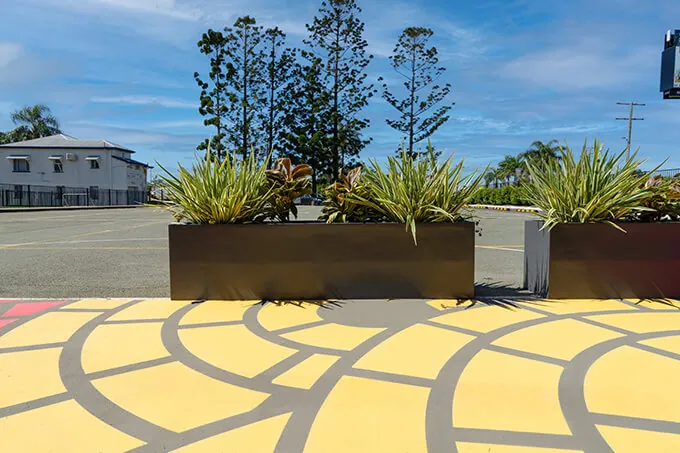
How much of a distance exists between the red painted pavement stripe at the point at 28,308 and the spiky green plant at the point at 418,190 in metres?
2.48

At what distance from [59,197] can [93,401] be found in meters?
35.9

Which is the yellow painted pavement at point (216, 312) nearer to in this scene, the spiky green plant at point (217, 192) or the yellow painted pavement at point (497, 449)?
the spiky green plant at point (217, 192)

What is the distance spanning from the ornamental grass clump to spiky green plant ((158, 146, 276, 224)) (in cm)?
79

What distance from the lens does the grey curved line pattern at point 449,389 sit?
1.61m

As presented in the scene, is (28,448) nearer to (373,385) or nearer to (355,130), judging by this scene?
(373,385)

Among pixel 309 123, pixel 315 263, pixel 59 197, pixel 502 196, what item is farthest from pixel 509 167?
pixel 315 263

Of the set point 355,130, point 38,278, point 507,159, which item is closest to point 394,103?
point 355,130

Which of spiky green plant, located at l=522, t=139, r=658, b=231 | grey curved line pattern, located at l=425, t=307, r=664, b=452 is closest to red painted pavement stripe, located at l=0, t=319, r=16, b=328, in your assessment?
grey curved line pattern, located at l=425, t=307, r=664, b=452

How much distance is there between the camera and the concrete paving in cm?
161

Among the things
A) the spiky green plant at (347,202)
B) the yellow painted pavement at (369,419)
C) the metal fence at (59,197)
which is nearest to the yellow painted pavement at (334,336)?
the yellow painted pavement at (369,419)

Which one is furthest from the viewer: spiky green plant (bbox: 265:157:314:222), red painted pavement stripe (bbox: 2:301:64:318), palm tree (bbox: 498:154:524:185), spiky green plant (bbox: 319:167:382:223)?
palm tree (bbox: 498:154:524:185)

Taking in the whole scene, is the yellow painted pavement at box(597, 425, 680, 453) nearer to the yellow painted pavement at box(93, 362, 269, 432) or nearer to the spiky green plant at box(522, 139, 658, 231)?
the yellow painted pavement at box(93, 362, 269, 432)

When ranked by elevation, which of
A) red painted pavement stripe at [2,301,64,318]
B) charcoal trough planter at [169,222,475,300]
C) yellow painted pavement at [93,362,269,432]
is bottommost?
yellow painted pavement at [93,362,269,432]

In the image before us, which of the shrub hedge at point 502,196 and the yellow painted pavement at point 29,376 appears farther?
the shrub hedge at point 502,196
